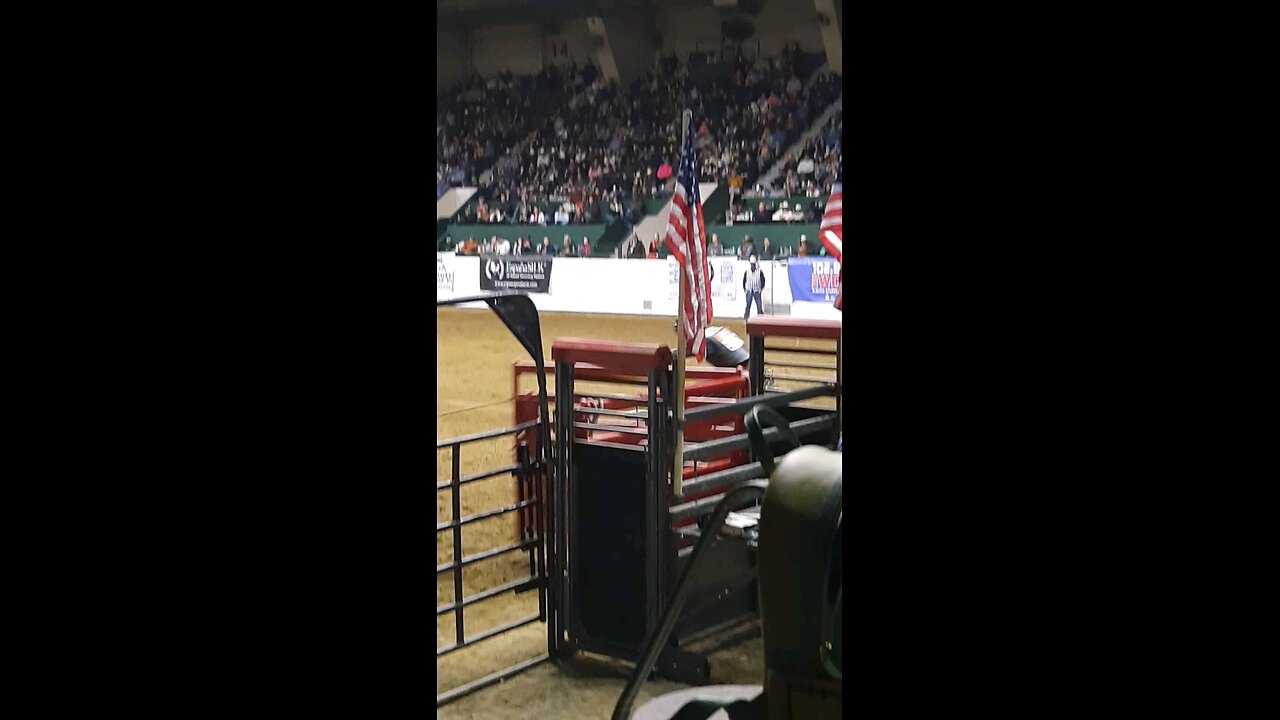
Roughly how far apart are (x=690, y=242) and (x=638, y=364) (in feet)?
4.12

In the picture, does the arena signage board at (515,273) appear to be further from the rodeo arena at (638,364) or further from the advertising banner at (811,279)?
the advertising banner at (811,279)

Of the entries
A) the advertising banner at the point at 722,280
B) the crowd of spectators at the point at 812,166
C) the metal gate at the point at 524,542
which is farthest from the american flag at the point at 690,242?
the crowd of spectators at the point at 812,166

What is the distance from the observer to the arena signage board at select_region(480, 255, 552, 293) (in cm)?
1989

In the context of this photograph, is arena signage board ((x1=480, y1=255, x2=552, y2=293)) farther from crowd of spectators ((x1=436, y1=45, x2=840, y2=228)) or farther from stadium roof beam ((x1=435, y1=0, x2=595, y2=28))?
stadium roof beam ((x1=435, y1=0, x2=595, y2=28))

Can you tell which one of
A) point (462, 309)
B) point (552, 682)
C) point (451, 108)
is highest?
point (451, 108)

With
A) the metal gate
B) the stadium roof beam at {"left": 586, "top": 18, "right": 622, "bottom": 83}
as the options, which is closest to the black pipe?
the metal gate

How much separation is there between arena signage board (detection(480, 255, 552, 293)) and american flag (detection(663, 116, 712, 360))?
13.6 m
